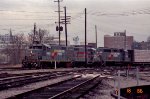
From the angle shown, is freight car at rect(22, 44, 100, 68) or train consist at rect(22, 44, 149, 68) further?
train consist at rect(22, 44, 149, 68)

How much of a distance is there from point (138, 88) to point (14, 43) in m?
122

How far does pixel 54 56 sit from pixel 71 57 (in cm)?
420

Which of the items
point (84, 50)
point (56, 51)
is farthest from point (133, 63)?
point (56, 51)

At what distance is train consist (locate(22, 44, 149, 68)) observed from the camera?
5781 centimetres

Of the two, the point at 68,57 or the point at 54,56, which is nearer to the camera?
the point at 54,56

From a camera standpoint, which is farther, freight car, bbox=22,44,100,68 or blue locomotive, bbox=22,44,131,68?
blue locomotive, bbox=22,44,131,68

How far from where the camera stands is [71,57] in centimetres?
6300

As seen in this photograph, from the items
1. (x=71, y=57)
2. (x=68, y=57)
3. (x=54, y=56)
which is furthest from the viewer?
(x=71, y=57)

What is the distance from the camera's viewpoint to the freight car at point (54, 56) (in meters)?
57.6

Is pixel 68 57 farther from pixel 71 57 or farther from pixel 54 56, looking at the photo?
pixel 54 56

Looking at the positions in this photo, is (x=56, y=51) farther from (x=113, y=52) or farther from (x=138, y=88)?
(x=138, y=88)

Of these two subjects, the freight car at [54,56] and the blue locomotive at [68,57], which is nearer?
the freight car at [54,56]

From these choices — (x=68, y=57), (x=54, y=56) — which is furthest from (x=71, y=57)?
(x=54, y=56)

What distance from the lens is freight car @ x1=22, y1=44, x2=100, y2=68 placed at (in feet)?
189
